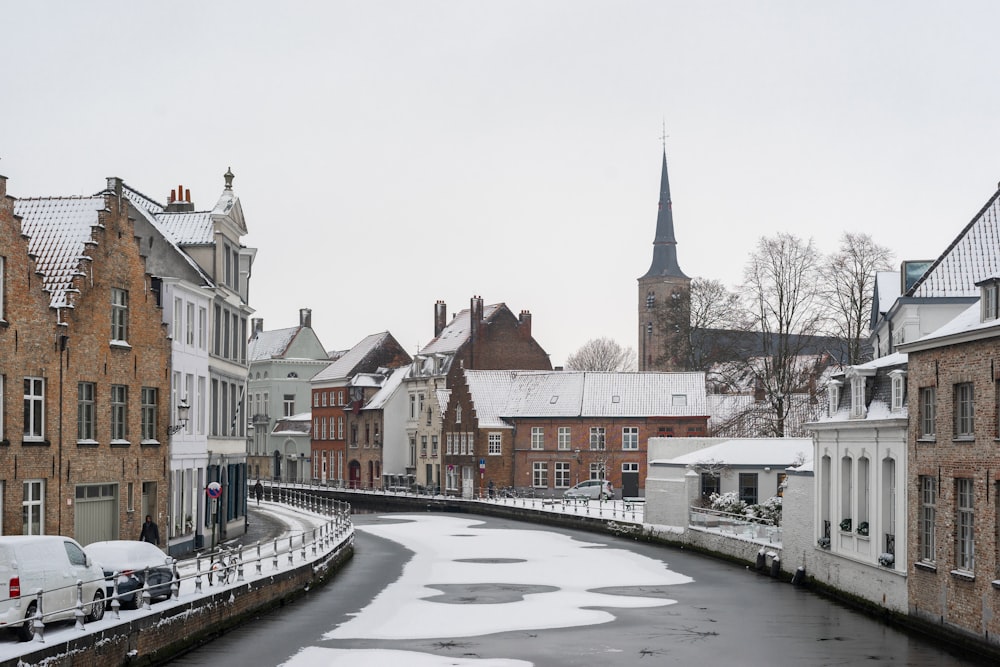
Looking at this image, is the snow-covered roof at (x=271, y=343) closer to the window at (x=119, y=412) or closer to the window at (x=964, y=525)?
the window at (x=119, y=412)

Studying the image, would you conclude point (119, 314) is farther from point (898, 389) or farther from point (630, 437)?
point (630, 437)

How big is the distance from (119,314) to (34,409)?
5.07 m

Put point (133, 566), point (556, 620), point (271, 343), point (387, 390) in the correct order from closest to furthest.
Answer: point (133, 566)
point (556, 620)
point (387, 390)
point (271, 343)

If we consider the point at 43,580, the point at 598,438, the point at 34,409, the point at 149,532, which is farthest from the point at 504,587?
the point at 598,438

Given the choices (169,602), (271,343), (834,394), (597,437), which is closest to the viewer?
(169,602)

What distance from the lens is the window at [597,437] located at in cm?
8319

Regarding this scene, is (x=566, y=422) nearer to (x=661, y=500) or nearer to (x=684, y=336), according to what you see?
(x=684, y=336)

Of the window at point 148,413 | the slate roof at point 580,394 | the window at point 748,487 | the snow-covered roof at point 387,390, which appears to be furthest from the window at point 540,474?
the window at point 148,413

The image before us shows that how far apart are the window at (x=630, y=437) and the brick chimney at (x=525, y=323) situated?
1709 centimetres

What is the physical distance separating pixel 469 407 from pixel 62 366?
55.5 m

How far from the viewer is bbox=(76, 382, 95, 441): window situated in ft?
110

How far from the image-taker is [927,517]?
2862 centimetres

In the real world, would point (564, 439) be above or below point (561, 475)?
above

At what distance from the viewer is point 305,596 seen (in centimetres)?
3441
